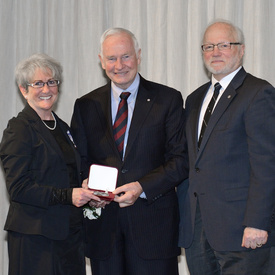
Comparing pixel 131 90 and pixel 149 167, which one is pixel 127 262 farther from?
pixel 131 90

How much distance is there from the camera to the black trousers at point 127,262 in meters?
3.24

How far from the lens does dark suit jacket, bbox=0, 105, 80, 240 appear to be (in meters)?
3.11

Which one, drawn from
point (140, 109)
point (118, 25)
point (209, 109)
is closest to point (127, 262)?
point (140, 109)

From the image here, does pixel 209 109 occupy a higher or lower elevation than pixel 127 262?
higher

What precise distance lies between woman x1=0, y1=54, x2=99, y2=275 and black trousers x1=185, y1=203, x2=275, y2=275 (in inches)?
27.5

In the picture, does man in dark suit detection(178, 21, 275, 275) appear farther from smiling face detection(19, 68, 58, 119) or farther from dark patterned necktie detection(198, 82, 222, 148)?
smiling face detection(19, 68, 58, 119)

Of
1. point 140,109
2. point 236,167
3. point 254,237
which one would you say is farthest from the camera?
point 140,109

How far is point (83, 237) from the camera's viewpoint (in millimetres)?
3441

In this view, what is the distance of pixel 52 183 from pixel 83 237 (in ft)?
1.56

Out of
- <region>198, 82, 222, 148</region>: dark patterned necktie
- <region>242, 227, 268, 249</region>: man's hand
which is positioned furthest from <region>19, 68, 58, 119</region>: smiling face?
<region>242, 227, 268, 249</region>: man's hand

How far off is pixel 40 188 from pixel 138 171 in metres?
0.61

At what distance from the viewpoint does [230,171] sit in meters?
3.02

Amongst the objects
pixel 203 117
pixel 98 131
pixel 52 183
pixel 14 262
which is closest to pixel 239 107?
pixel 203 117

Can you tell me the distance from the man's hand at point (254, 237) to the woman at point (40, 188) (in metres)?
0.89
